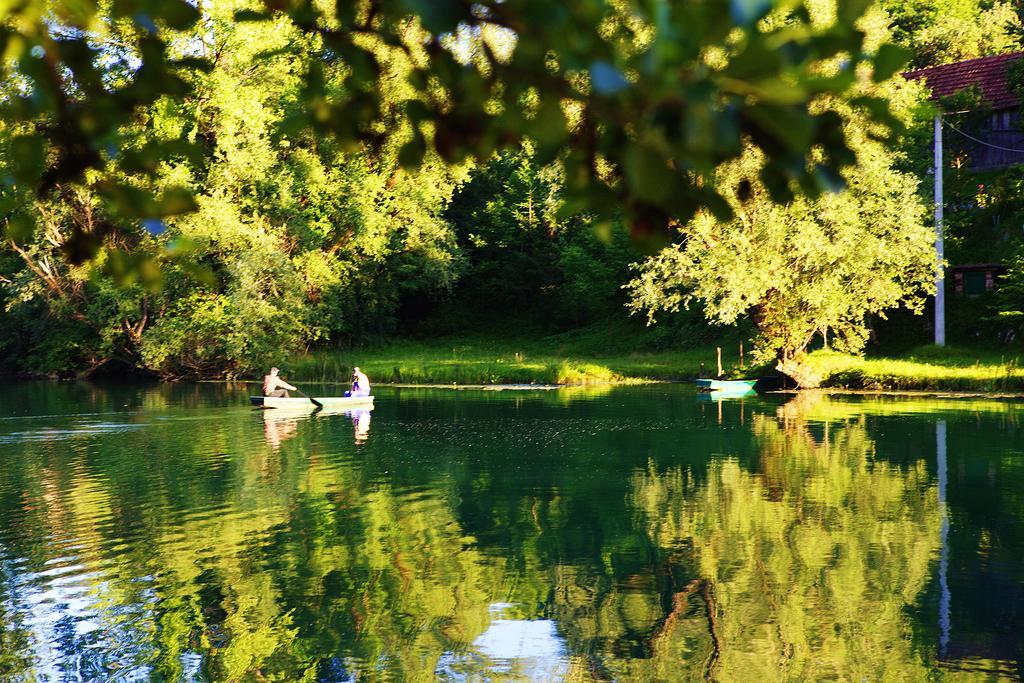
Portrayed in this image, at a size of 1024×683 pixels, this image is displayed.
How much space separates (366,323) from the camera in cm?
5978

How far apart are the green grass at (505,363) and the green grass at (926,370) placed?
6.41 meters

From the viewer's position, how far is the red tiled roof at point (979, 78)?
4725 cm

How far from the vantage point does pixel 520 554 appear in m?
14.6

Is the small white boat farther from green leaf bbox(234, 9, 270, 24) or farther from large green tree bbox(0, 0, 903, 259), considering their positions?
green leaf bbox(234, 9, 270, 24)

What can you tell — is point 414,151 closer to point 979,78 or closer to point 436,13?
point 436,13

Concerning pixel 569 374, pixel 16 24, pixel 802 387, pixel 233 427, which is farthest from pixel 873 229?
pixel 16 24

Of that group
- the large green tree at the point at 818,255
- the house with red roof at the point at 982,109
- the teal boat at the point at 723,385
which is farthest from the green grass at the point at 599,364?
the house with red roof at the point at 982,109

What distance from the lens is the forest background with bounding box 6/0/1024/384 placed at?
120 feet

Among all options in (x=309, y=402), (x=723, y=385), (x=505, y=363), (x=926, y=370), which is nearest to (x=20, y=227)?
(x=309, y=402)

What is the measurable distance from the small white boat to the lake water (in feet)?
20.6

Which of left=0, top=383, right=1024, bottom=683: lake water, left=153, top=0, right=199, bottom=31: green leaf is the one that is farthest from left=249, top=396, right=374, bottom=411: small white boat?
left=153, top=0, right=199, bottom=31: green leaf

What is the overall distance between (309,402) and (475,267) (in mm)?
28054

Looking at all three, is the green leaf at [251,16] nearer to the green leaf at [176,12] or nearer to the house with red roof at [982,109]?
the green leaf at [176,12]

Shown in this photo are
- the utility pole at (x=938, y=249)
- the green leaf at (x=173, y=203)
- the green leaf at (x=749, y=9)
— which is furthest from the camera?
the utility pole at (x=938, y=249)
